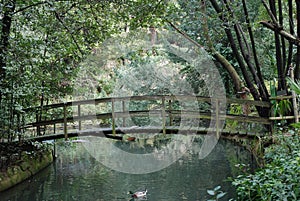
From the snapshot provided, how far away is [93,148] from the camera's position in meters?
12.8

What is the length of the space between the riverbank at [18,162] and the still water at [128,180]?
176 mm

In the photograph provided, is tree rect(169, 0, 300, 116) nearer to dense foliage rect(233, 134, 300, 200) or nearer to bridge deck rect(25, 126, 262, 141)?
bridge deck rect(25, 126, 262, 141)

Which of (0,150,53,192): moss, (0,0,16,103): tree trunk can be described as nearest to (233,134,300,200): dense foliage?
(0,0,16,103): tree trunk

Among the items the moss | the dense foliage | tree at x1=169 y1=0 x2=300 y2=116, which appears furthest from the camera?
the moss

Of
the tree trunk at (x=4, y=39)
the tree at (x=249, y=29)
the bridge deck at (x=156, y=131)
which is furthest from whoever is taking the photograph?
the bridge deck at (x=156, y=131)

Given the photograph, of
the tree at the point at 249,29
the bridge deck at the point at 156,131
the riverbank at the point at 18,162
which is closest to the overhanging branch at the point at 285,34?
the tree at the point at 249,29

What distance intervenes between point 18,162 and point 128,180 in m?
2.66

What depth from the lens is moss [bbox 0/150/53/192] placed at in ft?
23.4

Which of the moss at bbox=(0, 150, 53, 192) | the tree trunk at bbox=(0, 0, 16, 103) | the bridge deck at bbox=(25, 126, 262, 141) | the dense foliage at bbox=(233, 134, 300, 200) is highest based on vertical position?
the tree trunk at bbox=(0, 0, 16, 103)

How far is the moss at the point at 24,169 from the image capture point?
23.4 feet

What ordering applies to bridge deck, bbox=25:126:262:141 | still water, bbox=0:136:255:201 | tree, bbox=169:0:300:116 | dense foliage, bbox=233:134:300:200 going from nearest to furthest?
dense foliage, bbox=233:134:300:200, still water, bbox=0:136:255:201, tree, bbox=169:0:300:116, bridge deck, bbox=25:126:262:141

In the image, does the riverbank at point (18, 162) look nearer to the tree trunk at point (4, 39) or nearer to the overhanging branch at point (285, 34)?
the tree trunk at point (4, 39)

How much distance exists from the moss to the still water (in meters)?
0.14

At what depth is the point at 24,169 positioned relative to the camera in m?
8.11
